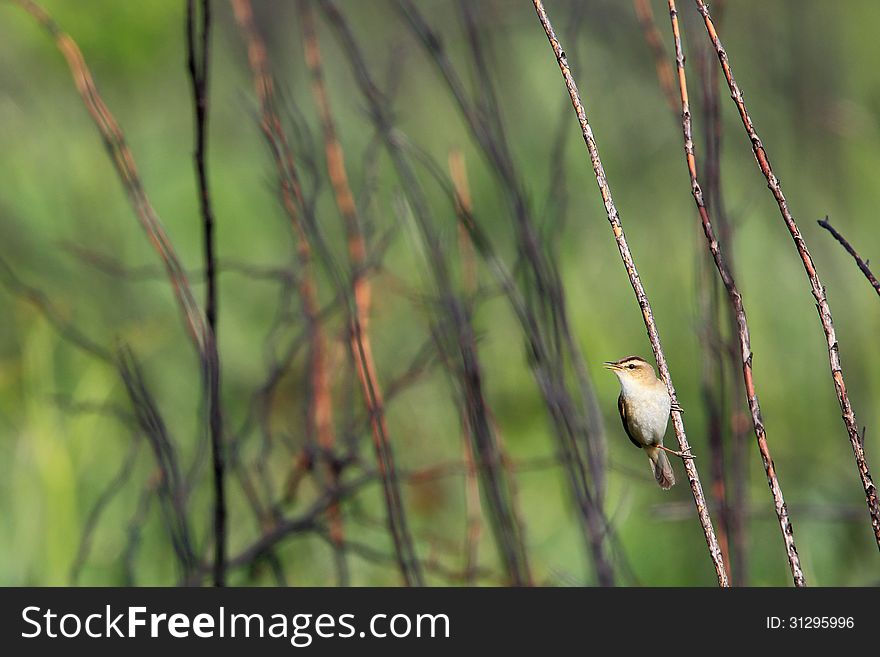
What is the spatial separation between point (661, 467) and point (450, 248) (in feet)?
5.02

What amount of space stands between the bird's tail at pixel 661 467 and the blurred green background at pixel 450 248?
0.93 metres

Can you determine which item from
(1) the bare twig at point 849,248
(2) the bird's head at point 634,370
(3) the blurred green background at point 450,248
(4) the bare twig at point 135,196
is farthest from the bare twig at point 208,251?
(3) the blurred green background at point 450,248

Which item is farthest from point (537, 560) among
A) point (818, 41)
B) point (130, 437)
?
point (818, 41)

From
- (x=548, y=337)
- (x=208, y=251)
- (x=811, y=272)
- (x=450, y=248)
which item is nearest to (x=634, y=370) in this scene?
(x=811, y=272)

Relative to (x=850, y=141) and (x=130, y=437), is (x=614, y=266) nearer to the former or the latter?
(x=850, y=141)

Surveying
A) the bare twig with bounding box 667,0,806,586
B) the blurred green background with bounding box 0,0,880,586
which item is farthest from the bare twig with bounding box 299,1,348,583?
the bare twig with bounding box 667,0,806,586

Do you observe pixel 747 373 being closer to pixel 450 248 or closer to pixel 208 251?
pixel 208 251

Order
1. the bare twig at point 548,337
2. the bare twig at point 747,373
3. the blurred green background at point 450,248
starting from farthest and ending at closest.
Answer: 1. the blurred green background at point 450,248
2. the bare twig at point 548,337
3. the bare twig at point 747,373

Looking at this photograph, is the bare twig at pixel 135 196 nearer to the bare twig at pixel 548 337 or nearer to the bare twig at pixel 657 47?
the bare twig at pixel 548 337

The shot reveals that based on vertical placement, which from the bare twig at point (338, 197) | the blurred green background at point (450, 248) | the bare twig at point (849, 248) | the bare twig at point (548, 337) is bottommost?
the bare twig at point (849, 248)

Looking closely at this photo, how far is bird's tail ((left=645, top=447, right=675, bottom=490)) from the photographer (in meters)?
0.74

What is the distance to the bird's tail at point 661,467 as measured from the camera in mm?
737

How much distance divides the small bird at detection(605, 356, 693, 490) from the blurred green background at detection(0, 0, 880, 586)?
0.93m

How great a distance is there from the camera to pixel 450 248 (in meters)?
2.25
